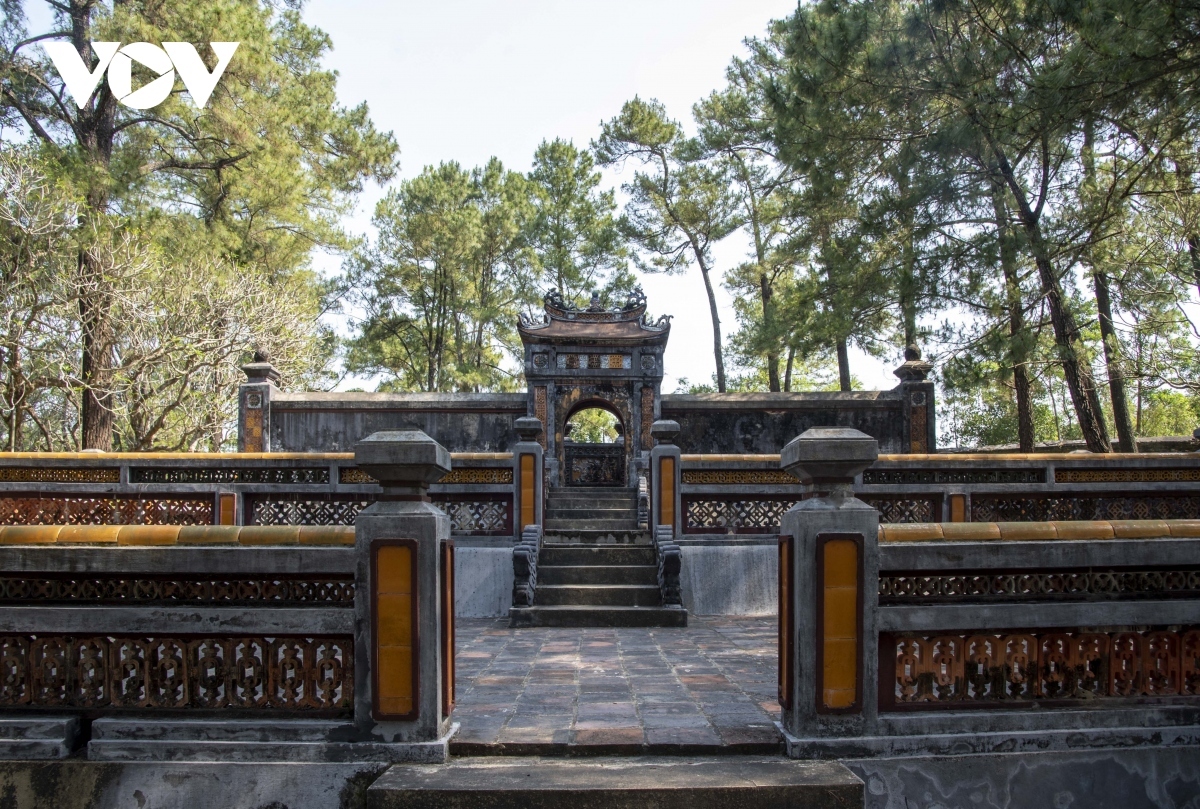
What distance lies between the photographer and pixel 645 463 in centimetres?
1362

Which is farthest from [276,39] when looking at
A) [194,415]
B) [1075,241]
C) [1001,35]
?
[1075,241]

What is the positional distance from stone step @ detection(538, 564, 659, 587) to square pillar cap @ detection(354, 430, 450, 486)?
571cm

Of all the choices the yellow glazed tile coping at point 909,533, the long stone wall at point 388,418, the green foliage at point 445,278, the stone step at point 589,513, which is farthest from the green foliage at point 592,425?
the yellow glazed tile coping at point 909,533

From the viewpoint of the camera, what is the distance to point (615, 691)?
17.3 ft

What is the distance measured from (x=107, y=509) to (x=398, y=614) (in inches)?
303

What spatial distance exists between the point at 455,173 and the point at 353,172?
30.1 feet

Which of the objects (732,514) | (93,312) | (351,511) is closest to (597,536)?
(732,514)

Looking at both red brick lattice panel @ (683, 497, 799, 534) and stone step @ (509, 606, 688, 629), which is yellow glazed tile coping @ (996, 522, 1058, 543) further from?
red brick lattice panel @ (683, 497, 799, 534)

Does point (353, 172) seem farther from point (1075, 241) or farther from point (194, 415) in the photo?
point (1075, 241)

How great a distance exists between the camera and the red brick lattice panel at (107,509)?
386 inches

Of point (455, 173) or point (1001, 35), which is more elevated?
point (455, 173)

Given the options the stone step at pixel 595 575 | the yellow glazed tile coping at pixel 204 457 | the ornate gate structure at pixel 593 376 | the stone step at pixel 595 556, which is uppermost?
the ornate gate structure at pixel 593 376

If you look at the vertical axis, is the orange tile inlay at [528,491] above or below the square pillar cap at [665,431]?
below

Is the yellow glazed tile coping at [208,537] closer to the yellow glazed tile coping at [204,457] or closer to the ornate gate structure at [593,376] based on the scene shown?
the yellow glazed tile coping at [204,457]
